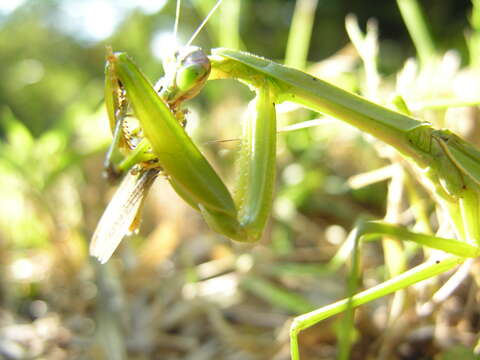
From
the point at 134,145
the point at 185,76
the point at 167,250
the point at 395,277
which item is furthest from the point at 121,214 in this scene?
the point at 167,250

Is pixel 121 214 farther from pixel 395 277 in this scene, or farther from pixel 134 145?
pixel 395 277

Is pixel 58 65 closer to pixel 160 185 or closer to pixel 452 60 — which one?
pixel 160 185

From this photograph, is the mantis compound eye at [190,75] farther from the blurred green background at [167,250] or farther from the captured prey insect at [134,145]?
the blurred green background at [167,250]

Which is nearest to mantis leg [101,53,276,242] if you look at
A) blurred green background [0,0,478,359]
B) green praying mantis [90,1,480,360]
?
green praying mantis [90,1,480,360]

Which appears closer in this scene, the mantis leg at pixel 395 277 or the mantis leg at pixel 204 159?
the mantis leg at pixel 204 159

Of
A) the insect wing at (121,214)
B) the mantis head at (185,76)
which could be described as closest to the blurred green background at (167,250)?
the mantis head at (185,76)

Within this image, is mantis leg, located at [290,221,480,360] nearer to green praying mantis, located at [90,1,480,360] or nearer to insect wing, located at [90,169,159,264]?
green praying mantis, located at [90,1,480,360]

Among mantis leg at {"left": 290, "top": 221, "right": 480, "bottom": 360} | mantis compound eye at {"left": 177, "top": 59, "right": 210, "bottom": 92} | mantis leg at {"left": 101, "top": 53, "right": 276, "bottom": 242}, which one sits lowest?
mantis leg at {"left": 290, "top": 221, "right": 480, "bottom": 360}

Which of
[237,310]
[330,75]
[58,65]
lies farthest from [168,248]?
[58,65]
